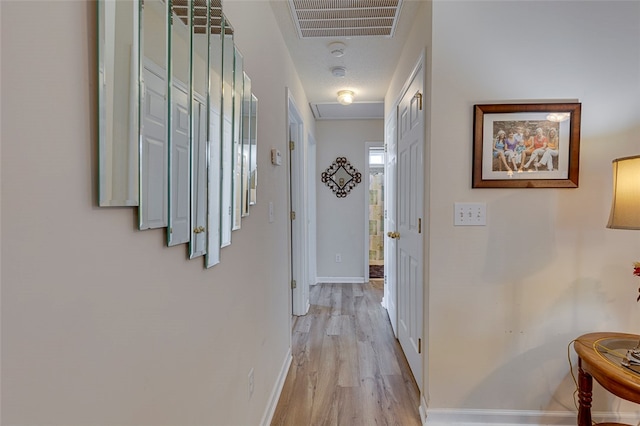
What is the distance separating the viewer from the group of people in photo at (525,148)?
158 centimetres

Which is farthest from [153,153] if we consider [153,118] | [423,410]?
[423,410]

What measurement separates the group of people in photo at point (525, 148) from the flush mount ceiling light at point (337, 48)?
1.27 meters

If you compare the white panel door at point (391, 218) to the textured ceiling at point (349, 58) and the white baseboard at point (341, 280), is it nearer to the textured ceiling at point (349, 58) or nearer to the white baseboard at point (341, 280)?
the textured ceiling at point (349, 58)

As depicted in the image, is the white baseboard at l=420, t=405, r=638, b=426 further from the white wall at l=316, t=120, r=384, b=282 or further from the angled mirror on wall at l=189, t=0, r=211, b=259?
the white wall at l=316, t=120, r=384, b=282

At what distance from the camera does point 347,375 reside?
2.17 meters

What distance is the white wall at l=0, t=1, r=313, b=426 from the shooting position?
42 cm

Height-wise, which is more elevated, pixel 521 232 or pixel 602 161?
pixel 602 161

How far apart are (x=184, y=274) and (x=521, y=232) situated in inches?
64.5

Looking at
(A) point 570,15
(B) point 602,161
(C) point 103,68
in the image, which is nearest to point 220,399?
(C) point 103,68

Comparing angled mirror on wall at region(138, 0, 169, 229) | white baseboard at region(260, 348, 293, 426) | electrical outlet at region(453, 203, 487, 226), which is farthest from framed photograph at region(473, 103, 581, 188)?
white baseboard at region(260, 348, 293, 426)

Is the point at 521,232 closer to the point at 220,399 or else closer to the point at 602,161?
the point at 602,161

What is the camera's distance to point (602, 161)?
62.0 inches

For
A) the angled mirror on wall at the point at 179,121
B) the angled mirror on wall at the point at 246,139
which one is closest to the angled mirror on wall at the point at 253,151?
the angled mirror on wall at the point at 246,139

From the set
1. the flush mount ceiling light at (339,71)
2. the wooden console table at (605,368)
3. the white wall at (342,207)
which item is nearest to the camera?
the wooden console table at (605,368)
